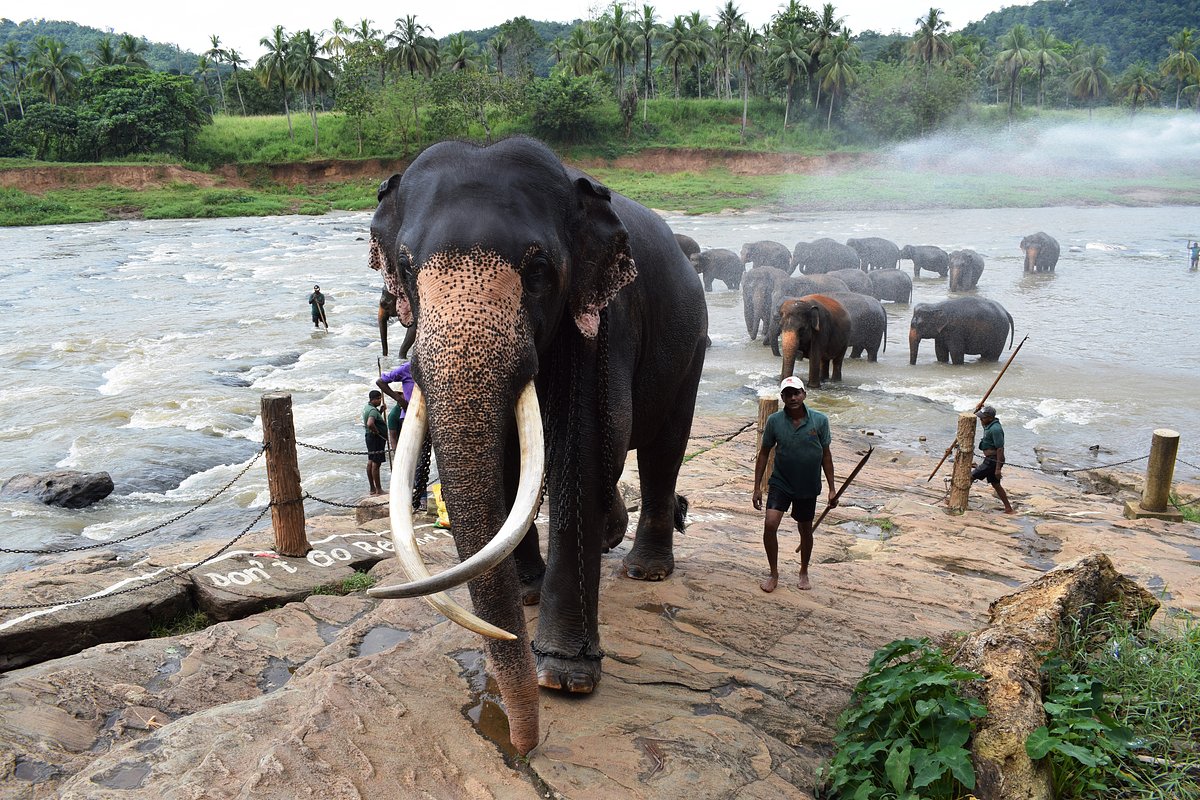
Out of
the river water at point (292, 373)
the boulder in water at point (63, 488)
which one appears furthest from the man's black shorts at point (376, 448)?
the boulder in water at point (63, 488)

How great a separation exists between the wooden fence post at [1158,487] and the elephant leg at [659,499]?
5252 mm

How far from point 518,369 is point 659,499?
8.39 feet

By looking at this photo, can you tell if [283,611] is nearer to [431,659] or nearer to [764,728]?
[431,659]

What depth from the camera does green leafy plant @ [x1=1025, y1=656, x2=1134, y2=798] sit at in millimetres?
3418

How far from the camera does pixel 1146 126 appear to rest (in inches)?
2537

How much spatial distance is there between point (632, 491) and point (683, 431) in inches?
128

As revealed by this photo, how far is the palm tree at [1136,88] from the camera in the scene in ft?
217

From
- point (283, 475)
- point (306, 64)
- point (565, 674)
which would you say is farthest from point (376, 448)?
point (306, 64)

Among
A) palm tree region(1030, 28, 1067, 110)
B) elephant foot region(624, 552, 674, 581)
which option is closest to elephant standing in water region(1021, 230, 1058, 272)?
elephant foot region(624, 552, 674, 581)

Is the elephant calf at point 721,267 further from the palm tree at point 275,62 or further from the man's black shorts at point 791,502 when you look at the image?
the palm tree at point 275,62

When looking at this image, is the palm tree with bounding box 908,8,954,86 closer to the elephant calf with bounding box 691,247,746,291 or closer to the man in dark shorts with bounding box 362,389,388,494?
the elephant calf with bounding box 691,247,746,291

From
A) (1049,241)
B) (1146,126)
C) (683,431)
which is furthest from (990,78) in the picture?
(683,431)

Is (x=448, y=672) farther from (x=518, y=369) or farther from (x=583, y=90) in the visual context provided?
(x=583, y=90)

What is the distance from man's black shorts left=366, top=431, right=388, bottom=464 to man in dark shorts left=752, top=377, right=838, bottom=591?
528 cm
